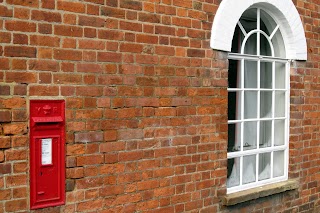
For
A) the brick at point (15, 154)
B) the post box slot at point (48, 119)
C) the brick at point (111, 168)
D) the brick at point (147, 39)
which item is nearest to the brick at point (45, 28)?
the post box slot at point (48, 119)

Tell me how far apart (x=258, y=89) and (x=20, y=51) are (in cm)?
297

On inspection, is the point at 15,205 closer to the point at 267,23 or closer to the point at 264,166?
the point at 264,166

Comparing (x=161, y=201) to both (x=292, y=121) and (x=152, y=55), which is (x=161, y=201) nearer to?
(x=152, y=55)

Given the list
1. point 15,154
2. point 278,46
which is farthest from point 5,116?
point 278,46

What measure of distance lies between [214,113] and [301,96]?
169cm

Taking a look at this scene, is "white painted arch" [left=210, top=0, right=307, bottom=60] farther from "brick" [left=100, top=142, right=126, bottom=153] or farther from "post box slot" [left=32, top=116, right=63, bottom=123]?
"post box slot" [left=32, top=116, right=63, bottom=123]

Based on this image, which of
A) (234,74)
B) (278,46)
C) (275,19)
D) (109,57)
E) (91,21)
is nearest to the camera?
(91,21)

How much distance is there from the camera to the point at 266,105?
521 centimetres

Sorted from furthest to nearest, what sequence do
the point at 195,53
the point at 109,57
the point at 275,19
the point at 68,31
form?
the point at 275,19
the point at 195,53
the point at 109,57
the point at 68,31

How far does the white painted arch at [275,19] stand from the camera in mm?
4297

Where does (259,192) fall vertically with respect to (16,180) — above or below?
below

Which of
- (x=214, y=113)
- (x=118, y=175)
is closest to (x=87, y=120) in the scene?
(x=118, y=175)

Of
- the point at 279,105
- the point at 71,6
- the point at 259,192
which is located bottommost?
the point at 259,192

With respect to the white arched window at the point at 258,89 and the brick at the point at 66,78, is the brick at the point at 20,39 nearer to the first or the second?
the brick at the point at 66,78
